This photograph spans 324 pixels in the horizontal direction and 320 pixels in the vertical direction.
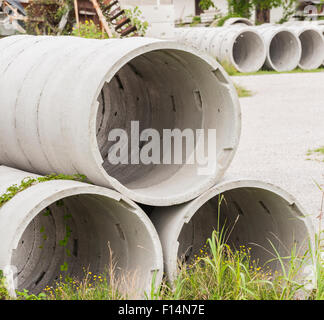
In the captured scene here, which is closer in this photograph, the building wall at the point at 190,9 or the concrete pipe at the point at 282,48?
the concrete pipe at the point at 282,48

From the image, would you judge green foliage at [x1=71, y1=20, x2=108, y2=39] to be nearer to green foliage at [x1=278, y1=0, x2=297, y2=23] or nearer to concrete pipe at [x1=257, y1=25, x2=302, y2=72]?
concrete pipe at [x1=257, y1=25, x2=302, y2=72]

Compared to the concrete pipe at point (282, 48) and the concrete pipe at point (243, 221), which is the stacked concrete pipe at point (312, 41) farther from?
the concrete pipe at point (243, 221)

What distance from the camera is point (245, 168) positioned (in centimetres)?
815

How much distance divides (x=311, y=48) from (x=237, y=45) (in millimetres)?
2385

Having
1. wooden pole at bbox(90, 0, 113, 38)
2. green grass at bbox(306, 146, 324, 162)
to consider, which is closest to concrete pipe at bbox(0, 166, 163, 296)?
green grass at bbox(306, 146, 324, 162)

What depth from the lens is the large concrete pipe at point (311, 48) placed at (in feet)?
67.7

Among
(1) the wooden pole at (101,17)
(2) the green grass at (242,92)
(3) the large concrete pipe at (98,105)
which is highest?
(1) the wooden pole at (101,17)

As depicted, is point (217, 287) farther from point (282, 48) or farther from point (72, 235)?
point (282, 48)

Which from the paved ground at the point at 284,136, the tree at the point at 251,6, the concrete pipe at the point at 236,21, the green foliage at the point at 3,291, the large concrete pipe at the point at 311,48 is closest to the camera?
the green foliage at the point at 3,291

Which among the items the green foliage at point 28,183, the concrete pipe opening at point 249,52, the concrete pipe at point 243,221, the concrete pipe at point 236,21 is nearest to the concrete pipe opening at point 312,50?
the concrete pipe opening at point 249,52

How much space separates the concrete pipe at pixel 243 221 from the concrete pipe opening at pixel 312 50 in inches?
637

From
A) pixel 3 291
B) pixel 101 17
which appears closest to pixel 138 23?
pixel 101 17

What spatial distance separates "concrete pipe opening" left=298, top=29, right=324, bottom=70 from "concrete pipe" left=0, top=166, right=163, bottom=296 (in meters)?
16.5

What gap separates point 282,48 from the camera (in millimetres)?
21000
